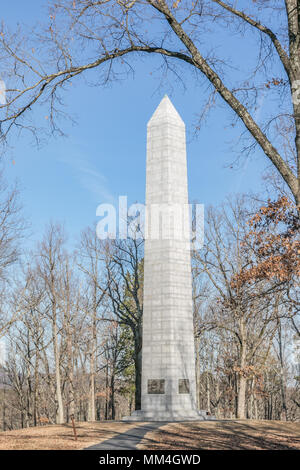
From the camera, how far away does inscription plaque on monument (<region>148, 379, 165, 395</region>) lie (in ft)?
59.9

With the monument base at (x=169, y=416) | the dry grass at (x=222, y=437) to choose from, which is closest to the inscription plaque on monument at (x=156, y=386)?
the monument base at (x=169, y=416)

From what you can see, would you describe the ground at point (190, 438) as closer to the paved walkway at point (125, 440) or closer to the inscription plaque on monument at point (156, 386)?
the paved walkway at point (125, 440)

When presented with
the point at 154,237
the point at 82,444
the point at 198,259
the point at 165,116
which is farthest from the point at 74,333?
the point at 82,444

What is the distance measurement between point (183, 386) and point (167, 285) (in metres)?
4.24

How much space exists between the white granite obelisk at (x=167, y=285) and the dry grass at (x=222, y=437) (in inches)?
105

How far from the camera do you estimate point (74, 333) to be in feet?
96.4

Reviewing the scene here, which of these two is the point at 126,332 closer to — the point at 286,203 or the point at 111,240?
the point at 111,240

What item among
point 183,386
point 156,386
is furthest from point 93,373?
point 183,386

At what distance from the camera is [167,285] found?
19312 mm

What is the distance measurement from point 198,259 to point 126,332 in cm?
969

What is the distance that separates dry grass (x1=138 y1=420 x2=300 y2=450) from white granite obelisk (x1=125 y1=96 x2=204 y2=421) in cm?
266

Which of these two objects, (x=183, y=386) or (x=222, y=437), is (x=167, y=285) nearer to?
(x=183, y=386)

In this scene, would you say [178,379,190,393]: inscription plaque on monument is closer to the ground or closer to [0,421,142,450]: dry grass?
the ground

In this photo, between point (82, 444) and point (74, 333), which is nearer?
point (82, 444)
